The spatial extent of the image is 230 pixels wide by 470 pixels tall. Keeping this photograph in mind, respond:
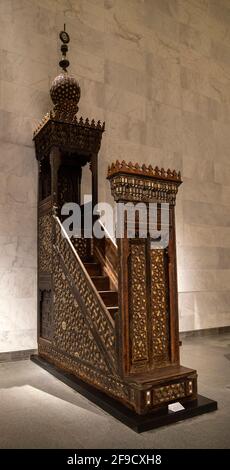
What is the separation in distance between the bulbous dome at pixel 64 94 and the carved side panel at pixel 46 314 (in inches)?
85.5

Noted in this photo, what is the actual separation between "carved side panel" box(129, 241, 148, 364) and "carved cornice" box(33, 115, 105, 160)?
2024 millimetres

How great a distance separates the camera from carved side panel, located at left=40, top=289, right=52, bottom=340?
160 inches

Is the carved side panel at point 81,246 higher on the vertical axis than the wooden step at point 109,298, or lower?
higher

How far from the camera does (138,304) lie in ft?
8.68

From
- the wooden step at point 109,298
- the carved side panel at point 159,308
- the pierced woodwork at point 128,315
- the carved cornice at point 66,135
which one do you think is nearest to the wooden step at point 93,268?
the pierced woodwork at point 128,315

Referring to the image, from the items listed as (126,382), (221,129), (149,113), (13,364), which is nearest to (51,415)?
(126,382)

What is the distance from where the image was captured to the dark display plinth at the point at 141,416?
2.30 meters

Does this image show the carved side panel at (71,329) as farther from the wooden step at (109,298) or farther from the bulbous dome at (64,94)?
the bulbous dome at (64,94)

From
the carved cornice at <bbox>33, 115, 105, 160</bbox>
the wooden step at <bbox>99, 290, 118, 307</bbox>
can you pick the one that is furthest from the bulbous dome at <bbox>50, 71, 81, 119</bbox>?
the wooden step at <bbox>99, 290, 118, 307</bbox>

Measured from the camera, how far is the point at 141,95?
229 inches

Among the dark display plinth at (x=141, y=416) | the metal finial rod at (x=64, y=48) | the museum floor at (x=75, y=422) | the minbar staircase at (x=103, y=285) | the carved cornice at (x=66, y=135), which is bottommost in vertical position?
the museum floor at (x=75, y=422)

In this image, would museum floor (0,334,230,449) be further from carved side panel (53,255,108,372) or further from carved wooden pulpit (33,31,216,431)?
carved side panel (53,255,108,372)

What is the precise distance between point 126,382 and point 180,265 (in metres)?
3.52

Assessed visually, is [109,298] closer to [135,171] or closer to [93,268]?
[93,268]
